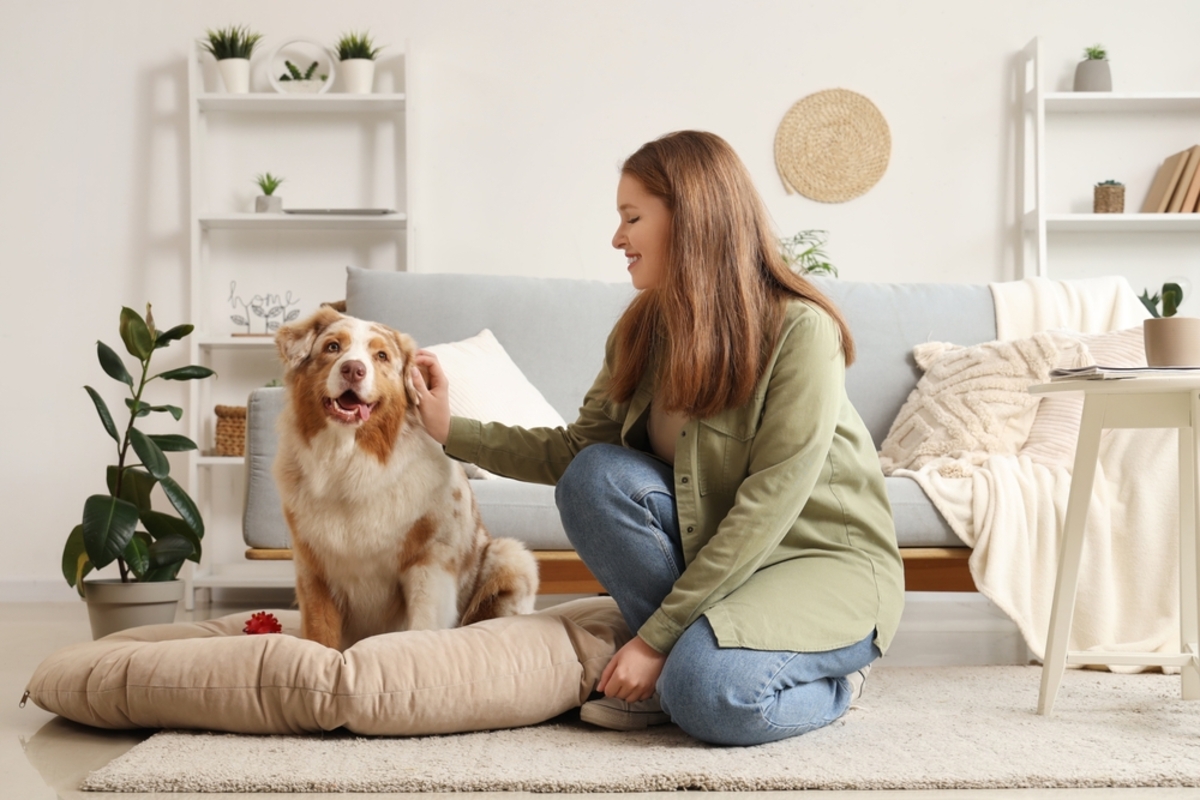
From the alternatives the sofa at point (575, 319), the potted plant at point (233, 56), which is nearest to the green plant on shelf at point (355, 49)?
the potted plant at point (233, 56)

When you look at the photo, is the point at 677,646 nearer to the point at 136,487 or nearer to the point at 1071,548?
the point at 1071,548

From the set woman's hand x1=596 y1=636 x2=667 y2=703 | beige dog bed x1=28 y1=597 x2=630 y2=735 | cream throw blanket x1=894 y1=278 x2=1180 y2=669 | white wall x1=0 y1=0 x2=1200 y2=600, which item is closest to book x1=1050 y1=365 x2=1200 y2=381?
cream throw blanket x1=894 y1=278 x2=1180 y2=669

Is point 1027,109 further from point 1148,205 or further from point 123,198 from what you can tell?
point 123,198

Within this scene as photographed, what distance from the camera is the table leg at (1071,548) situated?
6.20 feet

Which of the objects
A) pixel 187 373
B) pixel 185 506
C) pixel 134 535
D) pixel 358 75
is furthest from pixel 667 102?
pixel 134 535

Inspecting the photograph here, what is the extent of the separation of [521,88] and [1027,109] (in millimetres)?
2043

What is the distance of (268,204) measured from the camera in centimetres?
406

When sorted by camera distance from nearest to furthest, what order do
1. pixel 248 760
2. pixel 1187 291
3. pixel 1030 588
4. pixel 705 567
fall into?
1. pixel 248 760
2. pixel 705 567
3. pixel 1030 588
4. pixel 1187 291

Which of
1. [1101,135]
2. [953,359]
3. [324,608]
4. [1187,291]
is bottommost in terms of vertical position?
[324,608]

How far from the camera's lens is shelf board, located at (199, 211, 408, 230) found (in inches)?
158

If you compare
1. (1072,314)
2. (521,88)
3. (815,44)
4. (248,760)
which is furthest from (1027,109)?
(248,760)

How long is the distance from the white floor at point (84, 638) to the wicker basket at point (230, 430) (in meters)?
0.58

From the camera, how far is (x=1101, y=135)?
4293 mm

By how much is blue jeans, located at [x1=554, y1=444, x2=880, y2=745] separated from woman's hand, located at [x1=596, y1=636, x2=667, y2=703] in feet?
0.09
